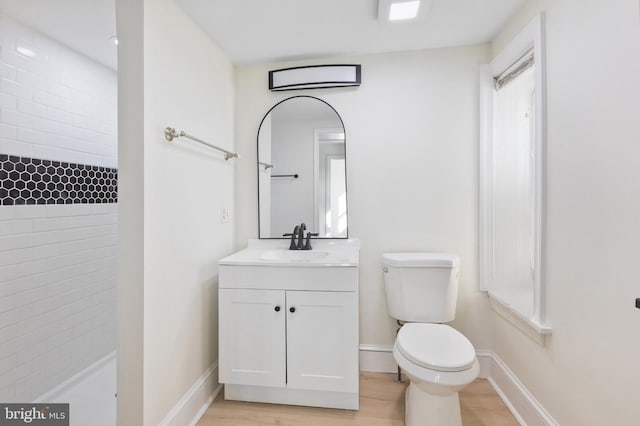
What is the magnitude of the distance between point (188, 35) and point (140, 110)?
0.64 m

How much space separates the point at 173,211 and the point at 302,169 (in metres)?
0.97

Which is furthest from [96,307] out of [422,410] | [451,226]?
[451,226]

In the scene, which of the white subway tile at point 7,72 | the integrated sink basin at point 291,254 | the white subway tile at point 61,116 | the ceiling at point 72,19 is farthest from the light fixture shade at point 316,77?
the white subway tile at point 7,72

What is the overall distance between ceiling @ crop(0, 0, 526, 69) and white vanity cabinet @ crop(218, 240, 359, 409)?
1389 mm

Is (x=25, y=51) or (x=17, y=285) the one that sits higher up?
(x=25, y=51)

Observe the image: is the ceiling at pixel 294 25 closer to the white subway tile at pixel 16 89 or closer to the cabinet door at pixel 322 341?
the white subway tile at pixel 16 89

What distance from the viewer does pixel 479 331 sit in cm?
203

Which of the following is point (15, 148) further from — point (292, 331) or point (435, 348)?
point (435, 348)

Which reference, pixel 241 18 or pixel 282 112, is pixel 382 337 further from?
pixel 241 18

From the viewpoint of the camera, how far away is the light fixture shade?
2070mm

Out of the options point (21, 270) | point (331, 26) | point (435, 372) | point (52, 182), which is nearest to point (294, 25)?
point (331, 26)

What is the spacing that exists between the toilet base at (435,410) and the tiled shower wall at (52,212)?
2.13 meters

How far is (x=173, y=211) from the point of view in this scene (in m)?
1.49

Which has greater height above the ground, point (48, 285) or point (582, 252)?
point (582, 252)
